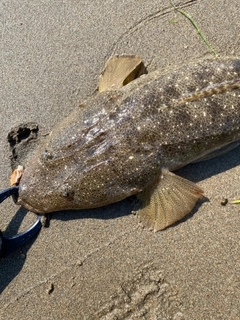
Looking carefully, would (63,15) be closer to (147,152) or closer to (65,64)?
(65,64)

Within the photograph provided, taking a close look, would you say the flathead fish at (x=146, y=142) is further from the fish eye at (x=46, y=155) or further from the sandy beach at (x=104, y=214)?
the sandy beach at (x=104, y=214)

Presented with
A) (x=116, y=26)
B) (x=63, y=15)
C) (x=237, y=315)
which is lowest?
(x=237, y=315)

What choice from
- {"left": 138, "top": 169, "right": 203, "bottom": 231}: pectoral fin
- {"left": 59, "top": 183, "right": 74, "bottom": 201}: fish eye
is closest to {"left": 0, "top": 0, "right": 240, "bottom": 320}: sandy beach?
{"left": 138, "top": 169, "right": 203, "bottom": 231}: pectoral fin

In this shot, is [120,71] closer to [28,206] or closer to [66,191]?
[66,191]

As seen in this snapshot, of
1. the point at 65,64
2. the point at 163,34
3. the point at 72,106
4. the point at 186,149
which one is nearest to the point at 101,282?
the point at 186,149

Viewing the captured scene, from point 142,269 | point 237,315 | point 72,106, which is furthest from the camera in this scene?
point 72,106
